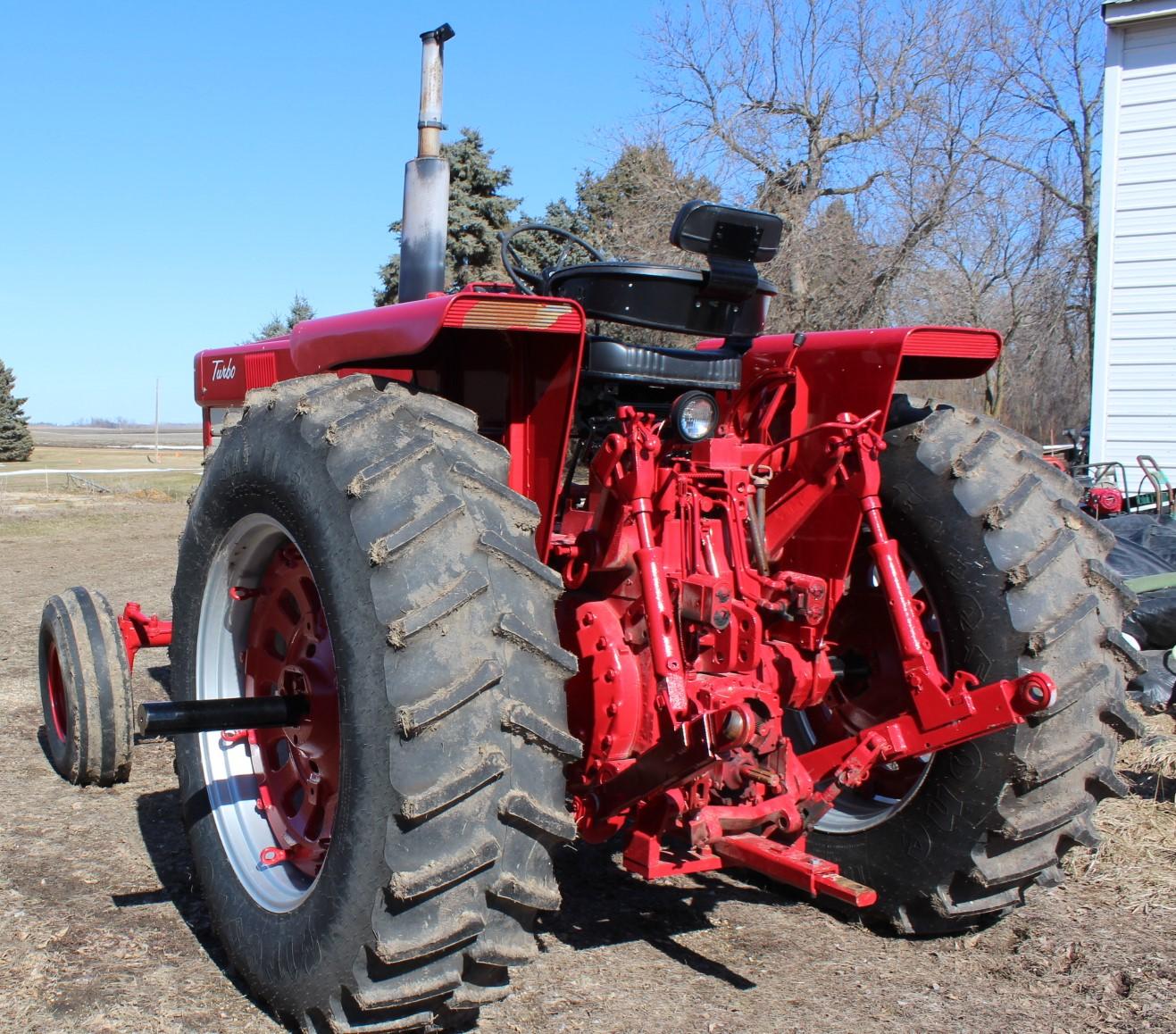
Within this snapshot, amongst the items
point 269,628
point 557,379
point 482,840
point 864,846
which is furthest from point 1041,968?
point 269,628

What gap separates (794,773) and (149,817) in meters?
2.57

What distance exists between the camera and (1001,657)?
3100 mm

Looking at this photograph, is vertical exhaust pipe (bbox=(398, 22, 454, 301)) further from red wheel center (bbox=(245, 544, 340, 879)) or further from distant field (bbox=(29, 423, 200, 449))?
distant field (bbox=(29, 423, 200, 449))

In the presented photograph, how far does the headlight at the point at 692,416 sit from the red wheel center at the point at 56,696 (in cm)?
269

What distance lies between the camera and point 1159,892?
12.2 ft

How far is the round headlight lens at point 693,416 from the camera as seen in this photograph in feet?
10.1

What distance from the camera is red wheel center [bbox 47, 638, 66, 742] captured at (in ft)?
14.4

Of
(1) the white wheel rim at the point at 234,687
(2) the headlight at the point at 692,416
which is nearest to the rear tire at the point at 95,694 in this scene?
(1) the white wheel rim at the point at 234,687

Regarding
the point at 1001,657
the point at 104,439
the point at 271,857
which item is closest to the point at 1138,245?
the point at 1001,657

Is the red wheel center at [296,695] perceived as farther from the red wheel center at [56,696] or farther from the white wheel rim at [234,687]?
the red wheel center at [56,696]

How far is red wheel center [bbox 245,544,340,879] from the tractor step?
58 mm

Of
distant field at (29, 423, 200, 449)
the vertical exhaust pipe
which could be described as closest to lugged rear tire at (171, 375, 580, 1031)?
the vertical exhaust pipe

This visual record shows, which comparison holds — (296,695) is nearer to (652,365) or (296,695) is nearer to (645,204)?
(652,365)

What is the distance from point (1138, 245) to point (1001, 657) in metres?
9.74
